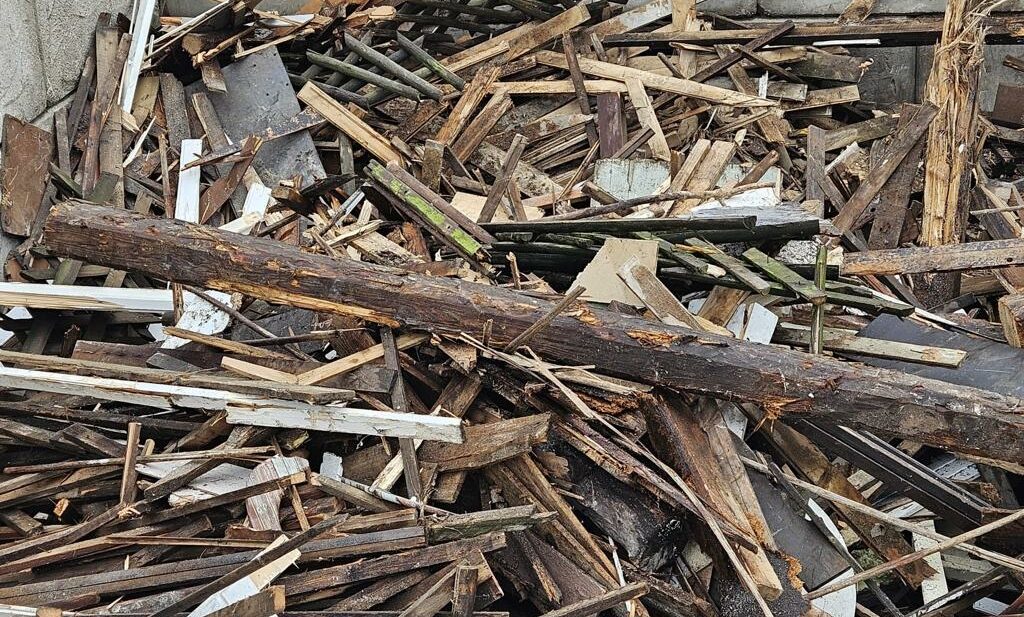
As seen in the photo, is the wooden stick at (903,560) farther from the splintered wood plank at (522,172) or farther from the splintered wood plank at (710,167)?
the splintered wood plank at (522,172)

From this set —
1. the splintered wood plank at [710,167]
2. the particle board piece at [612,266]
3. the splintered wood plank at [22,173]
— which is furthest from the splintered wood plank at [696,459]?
the splintered wood plank at [22,173]

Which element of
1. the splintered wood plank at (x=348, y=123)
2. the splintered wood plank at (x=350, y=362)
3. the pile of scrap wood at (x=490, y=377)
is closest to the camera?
the pile of scrap wood at (x=490, y=377)

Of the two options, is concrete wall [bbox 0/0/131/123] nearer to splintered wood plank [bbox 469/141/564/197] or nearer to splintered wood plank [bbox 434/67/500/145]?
splintered wood plank [bbox 434/67/500/145]

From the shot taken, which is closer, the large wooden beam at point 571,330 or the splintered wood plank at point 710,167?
the large wooden beam at point 571,330

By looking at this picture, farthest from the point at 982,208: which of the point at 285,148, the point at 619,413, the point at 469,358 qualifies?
the point at 285,148

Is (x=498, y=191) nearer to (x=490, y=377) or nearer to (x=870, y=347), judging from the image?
(x=490, y=377)

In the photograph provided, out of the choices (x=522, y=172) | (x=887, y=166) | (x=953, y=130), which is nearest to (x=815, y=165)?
(x=887, y=166)
